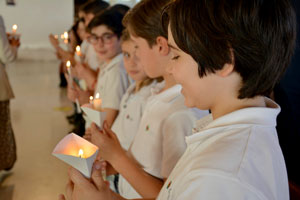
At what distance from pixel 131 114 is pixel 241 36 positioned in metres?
1.03

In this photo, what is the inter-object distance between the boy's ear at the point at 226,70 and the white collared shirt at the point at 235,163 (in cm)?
8

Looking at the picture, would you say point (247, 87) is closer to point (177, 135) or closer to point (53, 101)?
point (177, 135)

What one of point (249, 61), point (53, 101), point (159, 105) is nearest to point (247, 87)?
point (249, 61)

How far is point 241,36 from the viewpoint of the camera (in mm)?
620

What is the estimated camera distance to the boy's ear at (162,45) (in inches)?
46.9

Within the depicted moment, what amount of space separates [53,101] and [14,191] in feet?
9.05

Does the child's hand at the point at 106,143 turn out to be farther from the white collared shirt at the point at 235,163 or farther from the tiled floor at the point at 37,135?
the tiled floor at the point at 37,135

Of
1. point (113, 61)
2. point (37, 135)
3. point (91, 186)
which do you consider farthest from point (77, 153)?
point (37, 135)

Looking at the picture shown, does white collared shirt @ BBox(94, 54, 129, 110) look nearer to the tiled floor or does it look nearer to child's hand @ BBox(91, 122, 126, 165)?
child's hand @ BBox(91, 122, 126, 165)

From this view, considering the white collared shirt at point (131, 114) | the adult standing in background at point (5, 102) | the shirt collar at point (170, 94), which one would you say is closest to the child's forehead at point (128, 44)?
the white collared shirt at point (131, 114)

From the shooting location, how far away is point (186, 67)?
70cm

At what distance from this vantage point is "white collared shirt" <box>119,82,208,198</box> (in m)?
1.03

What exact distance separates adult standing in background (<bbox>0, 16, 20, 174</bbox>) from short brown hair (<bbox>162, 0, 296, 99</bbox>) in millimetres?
2036

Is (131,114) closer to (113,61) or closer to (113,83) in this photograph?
(113,83)
